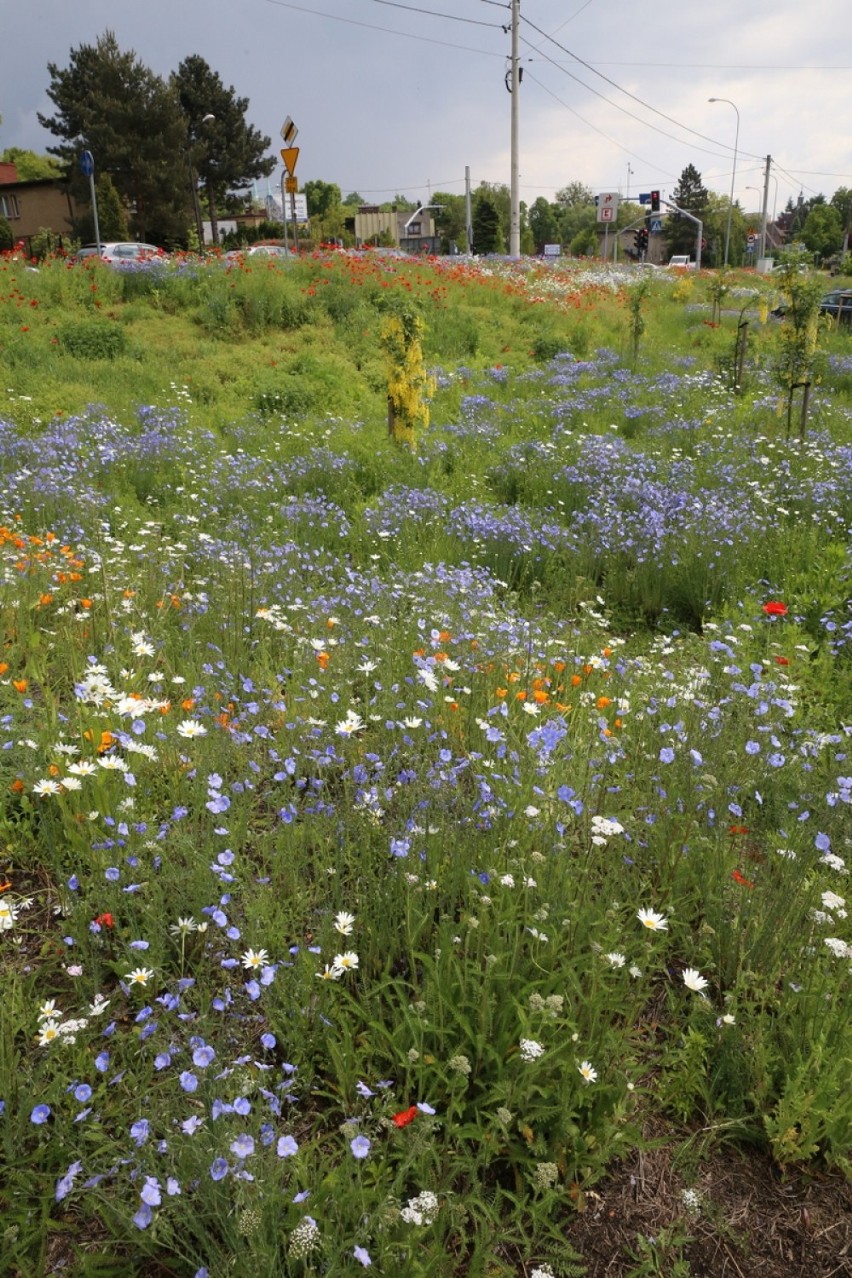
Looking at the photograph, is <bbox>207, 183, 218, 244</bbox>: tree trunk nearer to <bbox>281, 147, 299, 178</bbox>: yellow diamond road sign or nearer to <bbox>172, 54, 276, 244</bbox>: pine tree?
<bbox>172, 54, 276, 244</bbox>: pine tree

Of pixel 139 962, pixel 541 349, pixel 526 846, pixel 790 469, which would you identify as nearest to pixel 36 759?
pixel 139 962

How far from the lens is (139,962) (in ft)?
7.82

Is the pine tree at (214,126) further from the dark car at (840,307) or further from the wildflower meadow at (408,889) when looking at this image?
the wildflower meadow at (408,889)

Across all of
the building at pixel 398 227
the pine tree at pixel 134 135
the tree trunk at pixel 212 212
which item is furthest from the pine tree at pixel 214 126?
the building at pixel 398 227

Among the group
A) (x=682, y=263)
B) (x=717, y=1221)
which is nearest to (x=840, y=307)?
(x=717, y=1221)

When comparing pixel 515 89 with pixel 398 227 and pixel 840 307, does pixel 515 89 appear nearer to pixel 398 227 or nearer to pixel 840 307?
pixel 840 307

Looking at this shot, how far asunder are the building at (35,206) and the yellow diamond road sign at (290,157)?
40621 millimetres

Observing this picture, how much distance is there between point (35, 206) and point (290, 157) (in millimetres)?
45395

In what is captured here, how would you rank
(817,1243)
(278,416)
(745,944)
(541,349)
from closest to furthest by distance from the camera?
(817,1243)
(745,944)
(278,416)
(541,349)

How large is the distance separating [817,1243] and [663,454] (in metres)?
8.32

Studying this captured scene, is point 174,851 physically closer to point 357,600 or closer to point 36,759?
point 36,759

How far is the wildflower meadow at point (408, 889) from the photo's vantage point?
184 cm

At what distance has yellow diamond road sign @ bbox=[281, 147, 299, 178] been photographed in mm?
16359

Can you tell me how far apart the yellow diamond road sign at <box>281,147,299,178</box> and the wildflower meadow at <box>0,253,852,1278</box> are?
12.8m
